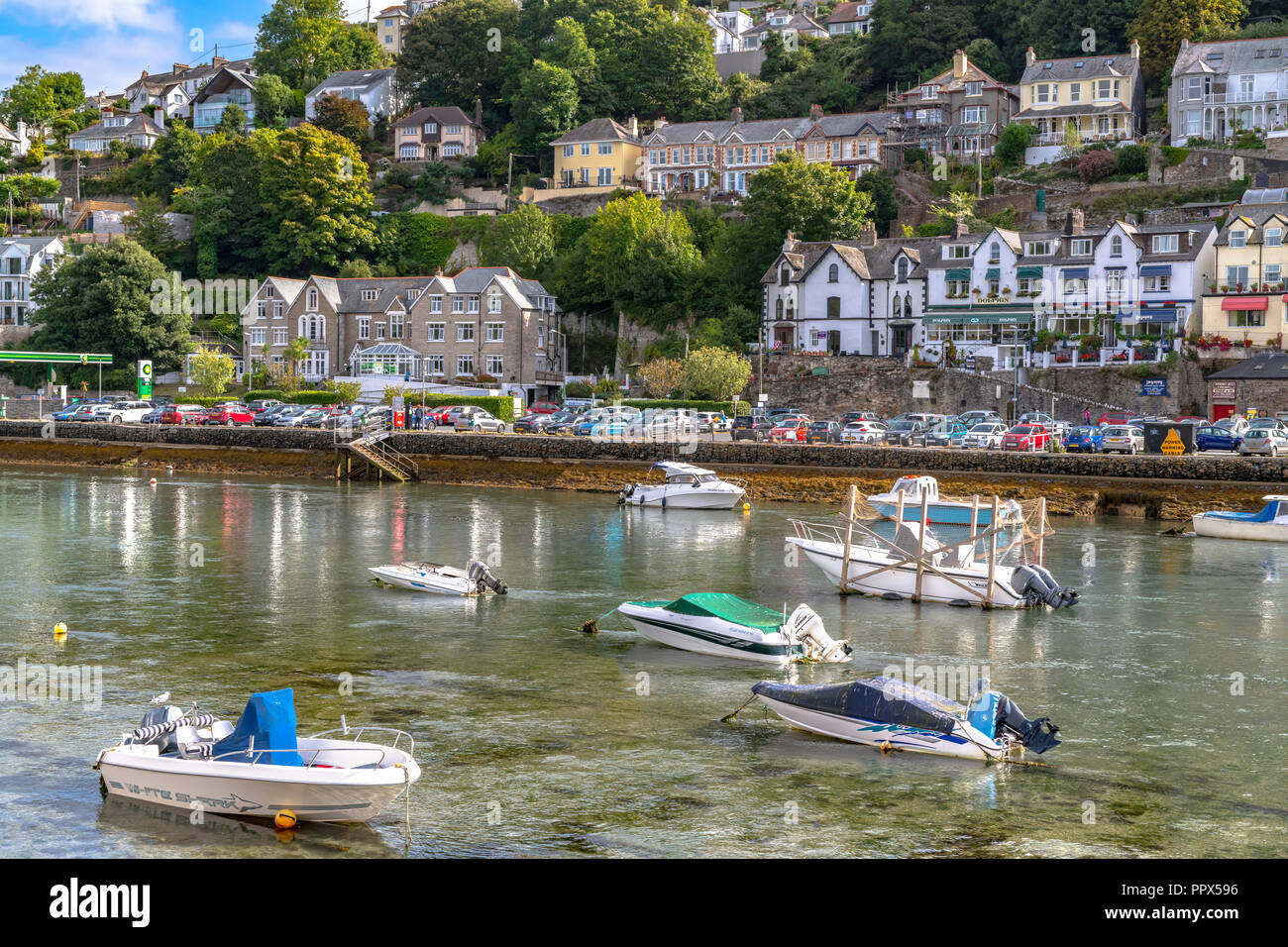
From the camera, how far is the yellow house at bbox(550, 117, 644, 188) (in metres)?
118

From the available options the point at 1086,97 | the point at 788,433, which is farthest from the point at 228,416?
the point at 1086,97

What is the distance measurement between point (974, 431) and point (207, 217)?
3338 inches

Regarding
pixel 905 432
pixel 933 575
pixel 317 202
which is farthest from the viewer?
pixel 317 202

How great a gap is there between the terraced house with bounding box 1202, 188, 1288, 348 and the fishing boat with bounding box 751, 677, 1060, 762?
60641 millimetres

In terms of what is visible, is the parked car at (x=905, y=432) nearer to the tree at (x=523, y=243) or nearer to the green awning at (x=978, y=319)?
the green awning at (x=978, y=319)

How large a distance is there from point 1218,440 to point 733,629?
37.6 meters

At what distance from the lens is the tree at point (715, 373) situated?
7762 cm

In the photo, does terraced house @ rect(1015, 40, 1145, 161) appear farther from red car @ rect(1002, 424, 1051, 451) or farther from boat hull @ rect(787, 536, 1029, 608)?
boat hull @ rect(787, 536, 1029, 608)

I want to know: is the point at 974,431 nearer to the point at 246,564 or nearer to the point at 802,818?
the point at 246,564

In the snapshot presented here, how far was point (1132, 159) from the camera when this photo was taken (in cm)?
9806

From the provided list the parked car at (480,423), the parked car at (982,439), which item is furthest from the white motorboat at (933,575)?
the parked car at (480,423)

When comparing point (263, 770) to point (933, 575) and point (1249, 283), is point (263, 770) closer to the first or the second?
point (933, 575)

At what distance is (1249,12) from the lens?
4385 inches

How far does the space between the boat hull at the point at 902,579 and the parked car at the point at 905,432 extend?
26.9 metres
